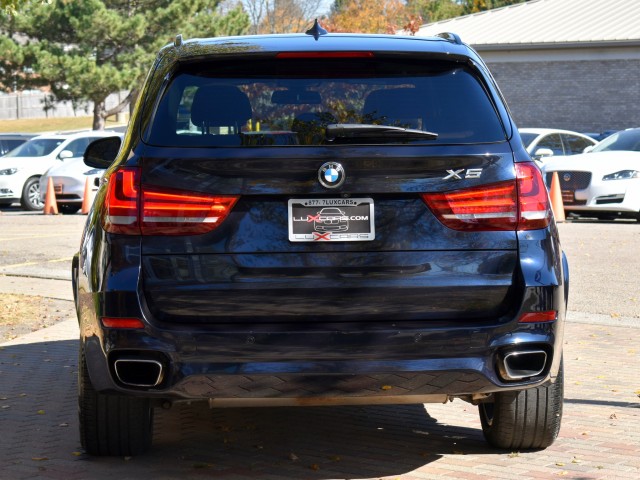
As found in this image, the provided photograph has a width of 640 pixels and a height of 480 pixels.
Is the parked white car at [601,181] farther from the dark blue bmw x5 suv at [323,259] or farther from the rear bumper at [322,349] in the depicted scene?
the rear bumper at [322,349]

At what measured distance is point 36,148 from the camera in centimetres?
2625

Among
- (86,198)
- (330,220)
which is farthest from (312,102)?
(86,198)

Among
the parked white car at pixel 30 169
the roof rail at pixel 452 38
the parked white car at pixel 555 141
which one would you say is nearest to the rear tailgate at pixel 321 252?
the roof rail at pixel 452 38

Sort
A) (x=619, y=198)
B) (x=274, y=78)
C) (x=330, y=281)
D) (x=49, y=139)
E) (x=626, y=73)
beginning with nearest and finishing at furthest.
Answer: (x=330, y=281) < (x=274, y=78) < (x=619, y=198) < (x=49, y=139) < (x=626, y=73)

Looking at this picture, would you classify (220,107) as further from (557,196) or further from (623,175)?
(623,175)

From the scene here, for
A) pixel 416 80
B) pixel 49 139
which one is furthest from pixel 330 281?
pixel 49 139

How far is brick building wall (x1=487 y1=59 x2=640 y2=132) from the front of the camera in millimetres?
39094

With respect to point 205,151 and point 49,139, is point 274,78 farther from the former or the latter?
point 49,139

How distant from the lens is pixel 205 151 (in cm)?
474

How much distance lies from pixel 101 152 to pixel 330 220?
2.38m

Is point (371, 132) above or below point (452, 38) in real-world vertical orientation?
below

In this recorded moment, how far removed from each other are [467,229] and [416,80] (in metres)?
0.72

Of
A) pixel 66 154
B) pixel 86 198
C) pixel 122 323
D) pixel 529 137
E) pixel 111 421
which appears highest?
pixel 122 323

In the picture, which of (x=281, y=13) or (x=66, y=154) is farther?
(x=281, y=13)
